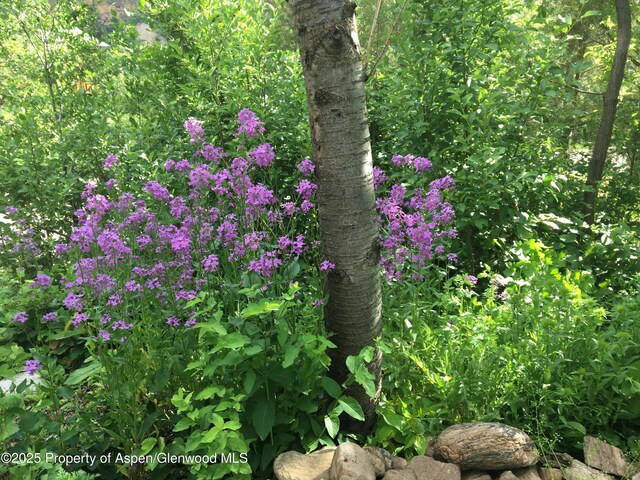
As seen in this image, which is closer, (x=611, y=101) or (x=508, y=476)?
(x=508, y=476)

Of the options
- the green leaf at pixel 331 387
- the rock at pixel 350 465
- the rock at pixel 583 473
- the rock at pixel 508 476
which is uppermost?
the green leaf at pixel 331 387

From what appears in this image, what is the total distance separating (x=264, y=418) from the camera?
6.24 feet

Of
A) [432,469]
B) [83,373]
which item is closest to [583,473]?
[432,469]

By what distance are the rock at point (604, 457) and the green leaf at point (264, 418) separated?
139 cm

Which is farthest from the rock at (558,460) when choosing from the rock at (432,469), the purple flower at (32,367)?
the purple flower at (32,367)

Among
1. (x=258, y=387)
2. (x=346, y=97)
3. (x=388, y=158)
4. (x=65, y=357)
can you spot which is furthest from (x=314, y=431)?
(x=388, y=158)

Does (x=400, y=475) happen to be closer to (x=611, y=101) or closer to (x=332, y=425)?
(x=332, y=425)

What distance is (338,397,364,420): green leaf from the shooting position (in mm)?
1952

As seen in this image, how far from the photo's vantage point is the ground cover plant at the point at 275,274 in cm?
202

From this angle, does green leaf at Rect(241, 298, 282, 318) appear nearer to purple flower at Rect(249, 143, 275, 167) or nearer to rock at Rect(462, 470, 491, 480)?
purple flower at Rect(249, 143, 275, 167)

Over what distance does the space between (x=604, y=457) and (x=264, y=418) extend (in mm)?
1499

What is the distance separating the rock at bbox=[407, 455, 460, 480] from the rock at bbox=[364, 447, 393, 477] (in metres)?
0.10

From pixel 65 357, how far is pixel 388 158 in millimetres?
2868

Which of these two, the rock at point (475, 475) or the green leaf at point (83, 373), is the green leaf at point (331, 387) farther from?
the green leaf at point (83, 373)
